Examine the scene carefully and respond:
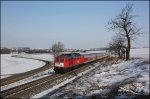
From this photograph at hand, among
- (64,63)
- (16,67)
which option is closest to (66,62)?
(64,63)

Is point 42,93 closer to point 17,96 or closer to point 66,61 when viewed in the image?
point 17,96

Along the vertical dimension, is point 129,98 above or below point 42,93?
above

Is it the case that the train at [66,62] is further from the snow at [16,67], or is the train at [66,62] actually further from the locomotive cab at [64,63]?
the snow at [16,67]

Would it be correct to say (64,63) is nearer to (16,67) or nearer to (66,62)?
(66,62)

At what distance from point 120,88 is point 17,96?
949 cm

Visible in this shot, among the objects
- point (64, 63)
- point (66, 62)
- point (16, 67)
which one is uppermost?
point (66, 62)

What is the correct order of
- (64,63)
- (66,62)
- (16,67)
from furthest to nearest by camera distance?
1. (16,67)
2. (66,62)
3. (64,63)

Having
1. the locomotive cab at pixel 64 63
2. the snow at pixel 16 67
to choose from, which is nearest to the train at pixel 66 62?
the locomotive cab at pixel 64 63

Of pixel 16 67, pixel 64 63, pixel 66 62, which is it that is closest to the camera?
pixel 64 63

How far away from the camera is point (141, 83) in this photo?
14.5m

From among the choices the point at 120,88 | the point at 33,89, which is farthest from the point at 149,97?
the point at 33,89

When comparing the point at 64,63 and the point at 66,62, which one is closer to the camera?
the point at 64,63

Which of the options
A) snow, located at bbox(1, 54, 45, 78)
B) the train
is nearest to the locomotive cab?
the train

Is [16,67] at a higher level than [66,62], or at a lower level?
lower
